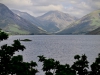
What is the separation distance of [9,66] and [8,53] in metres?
2.09

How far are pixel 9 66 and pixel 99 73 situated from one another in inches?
669

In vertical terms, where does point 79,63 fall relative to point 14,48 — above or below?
below

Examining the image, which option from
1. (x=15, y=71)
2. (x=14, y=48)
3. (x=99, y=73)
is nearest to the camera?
(x=15, y=71)

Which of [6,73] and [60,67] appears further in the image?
[60,67]

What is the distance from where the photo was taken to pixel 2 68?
3244cm

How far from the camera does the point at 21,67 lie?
32438 mm

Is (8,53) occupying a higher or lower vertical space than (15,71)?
higher

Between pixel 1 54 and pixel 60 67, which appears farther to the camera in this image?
pixel 60 67

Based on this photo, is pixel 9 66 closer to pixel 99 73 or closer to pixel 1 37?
pixel 1 37

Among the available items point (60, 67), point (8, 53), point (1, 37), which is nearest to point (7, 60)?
point (8, 53)

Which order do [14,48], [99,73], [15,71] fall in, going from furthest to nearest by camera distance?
[99,73]
[14,48]
[15,71]

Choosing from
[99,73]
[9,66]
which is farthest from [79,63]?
[9,66]

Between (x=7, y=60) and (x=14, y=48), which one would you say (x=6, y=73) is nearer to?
(x=7, y=60)

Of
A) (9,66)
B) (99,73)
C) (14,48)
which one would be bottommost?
(99,73)
